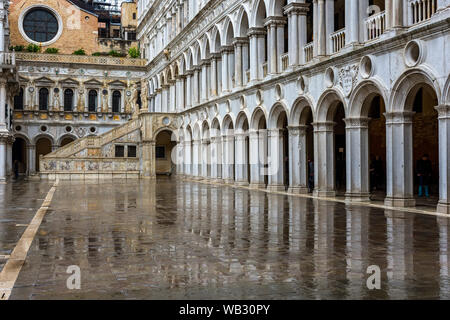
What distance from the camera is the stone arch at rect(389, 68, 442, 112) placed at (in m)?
16.7

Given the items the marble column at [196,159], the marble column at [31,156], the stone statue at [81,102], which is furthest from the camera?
the stone statue at [81,102]

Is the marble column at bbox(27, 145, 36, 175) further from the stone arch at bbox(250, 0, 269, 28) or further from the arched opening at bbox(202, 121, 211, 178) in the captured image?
the stone arch at bbox(250, 0, 269, 28)

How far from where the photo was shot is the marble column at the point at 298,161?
25000mm

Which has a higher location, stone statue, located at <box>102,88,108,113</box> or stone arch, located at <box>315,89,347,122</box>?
stone statue, located at <box>102,88,108,113</box>

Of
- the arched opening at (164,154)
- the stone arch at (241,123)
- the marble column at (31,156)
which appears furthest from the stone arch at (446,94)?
the marble column at (31,156)

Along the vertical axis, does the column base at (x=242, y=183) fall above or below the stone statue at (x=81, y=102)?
below

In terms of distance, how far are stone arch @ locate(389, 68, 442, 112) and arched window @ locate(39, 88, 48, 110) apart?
47621mm

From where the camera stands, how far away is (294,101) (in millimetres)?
24719

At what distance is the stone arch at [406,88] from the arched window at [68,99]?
47509 mm

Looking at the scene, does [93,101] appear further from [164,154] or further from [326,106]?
[326,106]

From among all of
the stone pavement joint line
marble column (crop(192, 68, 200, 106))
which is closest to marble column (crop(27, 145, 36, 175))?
marble column (crop(192, 68, 200, 106))

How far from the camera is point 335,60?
2111 cm

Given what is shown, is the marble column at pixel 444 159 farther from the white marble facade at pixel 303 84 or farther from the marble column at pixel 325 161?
the marble column at pixel 325 161
